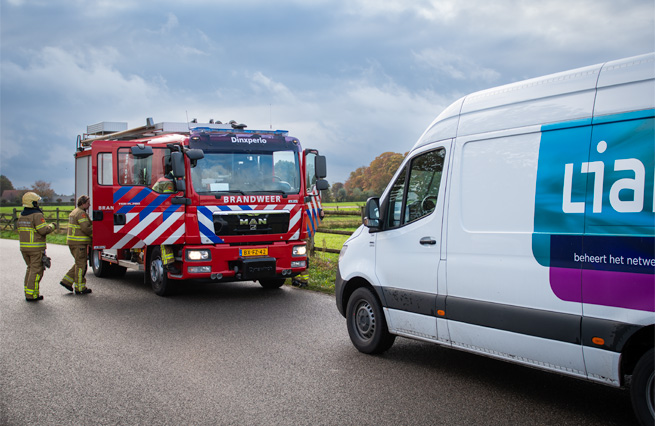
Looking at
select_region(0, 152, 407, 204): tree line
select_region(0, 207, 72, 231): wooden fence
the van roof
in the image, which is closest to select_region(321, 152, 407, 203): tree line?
select_region(0, 152, 407, 204): tree line

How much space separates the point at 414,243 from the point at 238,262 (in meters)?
5.40

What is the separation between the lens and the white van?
4.26 meters

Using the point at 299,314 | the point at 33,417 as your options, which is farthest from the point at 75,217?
the point at 33,417

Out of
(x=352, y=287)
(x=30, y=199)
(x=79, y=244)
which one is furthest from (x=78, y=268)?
(x=352, y=287)

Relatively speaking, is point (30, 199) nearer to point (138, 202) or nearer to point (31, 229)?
point (31, 229)

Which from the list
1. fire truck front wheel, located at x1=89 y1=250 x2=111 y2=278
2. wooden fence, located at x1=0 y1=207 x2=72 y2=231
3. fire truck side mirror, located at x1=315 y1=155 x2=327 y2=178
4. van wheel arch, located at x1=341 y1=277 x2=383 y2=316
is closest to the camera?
van wheel arch, located at x1=341 y1=277 x2=383 y2=316

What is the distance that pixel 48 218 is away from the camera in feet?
122

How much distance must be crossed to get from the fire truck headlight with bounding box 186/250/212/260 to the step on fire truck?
0.05 feet

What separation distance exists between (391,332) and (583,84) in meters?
3.06

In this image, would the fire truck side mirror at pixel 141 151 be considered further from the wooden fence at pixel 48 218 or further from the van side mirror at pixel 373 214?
A: the wooden fence at pixel 48 218

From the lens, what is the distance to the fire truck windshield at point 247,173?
36.1ft

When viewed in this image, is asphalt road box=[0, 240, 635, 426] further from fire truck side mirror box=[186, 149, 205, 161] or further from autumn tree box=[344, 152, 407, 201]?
autumn tree box=[344, 152, 407, 201]

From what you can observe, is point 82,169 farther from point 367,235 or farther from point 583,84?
point 583,84

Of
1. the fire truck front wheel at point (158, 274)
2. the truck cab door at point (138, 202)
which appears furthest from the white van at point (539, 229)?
the fire truck front wheel at point (158, 274)
